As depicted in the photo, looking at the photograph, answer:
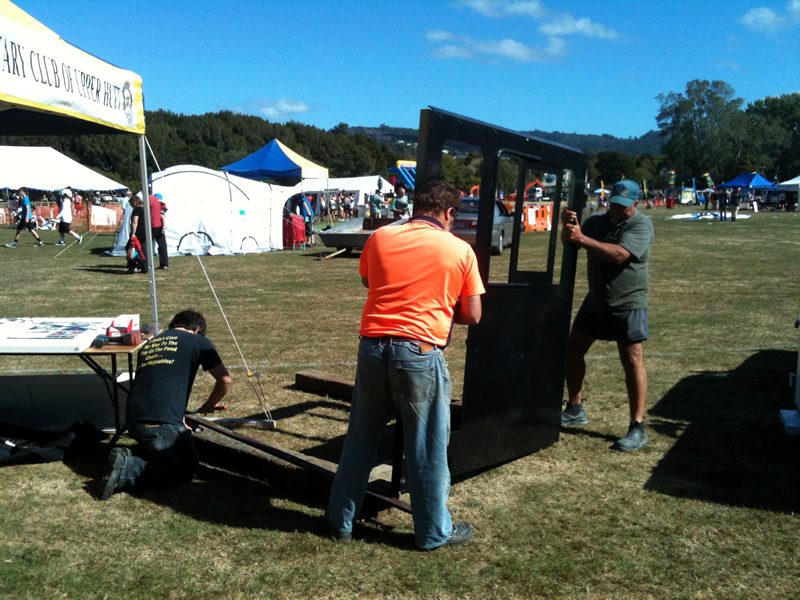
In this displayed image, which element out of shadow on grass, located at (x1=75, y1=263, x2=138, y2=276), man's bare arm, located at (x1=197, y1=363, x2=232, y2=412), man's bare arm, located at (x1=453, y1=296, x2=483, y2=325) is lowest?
shadow on grass, located at (x1=75, y1=263, x2=138, y2=276)

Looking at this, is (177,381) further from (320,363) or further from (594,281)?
(320,363)

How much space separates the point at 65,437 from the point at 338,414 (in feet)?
6.52

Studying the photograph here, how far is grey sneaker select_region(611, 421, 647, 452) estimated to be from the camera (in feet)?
17.4

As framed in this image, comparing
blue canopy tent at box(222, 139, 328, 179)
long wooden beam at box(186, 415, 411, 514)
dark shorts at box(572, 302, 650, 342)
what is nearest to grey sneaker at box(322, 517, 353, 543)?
long wooden beam at box(186, 415, 411, 514)

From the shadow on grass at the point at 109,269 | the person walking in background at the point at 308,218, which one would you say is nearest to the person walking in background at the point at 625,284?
the shadow on grass at the point at 109,269

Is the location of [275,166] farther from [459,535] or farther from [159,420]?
[459,535]

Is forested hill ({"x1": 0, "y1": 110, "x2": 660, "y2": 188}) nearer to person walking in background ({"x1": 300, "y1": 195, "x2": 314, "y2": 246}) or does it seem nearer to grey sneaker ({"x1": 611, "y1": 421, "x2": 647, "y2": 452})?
person walking in background ({"x1": 300, "y1": 195, "x2": 314, "y2": 246})

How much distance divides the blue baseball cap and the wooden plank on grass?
2.60 metres

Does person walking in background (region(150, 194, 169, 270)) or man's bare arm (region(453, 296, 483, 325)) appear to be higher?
man's bare arm (region(453, 296, 483, 325))

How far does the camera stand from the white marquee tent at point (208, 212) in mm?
20844

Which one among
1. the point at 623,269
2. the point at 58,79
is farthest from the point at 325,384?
the point at 58,79

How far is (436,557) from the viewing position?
12.3ft

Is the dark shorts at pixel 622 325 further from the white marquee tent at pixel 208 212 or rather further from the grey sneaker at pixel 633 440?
the white marquee tent at pixel 208 212

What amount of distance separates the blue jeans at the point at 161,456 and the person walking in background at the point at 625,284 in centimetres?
277
